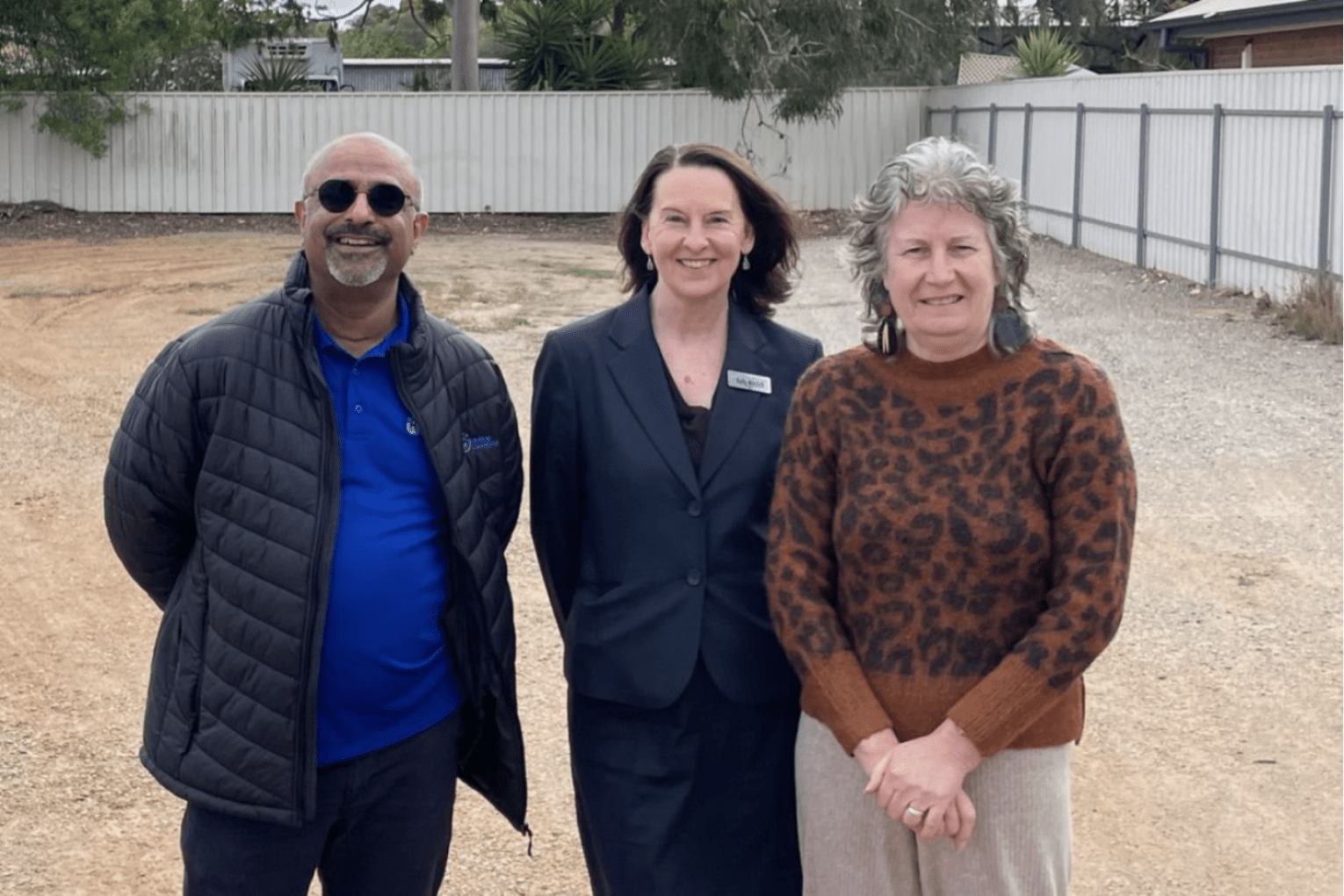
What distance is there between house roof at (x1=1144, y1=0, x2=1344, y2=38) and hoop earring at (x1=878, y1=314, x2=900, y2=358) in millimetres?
24545

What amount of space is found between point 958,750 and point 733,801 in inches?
25.6

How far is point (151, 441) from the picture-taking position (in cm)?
315

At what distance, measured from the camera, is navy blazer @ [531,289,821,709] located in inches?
131

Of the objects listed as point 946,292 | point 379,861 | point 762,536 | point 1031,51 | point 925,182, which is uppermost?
point 1031,51

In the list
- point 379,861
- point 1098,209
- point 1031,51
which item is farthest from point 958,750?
point 1031,51

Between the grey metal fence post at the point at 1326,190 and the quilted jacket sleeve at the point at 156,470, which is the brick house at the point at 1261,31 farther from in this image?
the quilted jacket sleeve at the point at 156,470

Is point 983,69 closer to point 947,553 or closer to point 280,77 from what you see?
point 280,77

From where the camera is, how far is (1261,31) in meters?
29.0

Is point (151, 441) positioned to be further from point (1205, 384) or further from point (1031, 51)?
point (1031, 51)

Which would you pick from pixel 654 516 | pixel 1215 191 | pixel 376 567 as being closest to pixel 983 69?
pixel 1215 191

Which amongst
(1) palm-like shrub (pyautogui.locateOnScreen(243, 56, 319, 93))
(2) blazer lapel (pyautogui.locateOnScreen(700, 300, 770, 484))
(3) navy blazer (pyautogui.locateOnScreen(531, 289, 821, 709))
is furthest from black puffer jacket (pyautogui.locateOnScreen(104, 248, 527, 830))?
(1) palm-like shrub (pyautogui.locateOnScreen(243, 56, 319, 93))

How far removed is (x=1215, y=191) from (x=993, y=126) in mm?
9601

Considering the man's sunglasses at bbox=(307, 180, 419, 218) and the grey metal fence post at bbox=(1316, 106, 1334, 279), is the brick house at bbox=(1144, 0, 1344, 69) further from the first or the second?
the man's sunglasses at bbox=(307, 180, 419, 218)

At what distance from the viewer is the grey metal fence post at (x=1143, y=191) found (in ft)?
66.0
